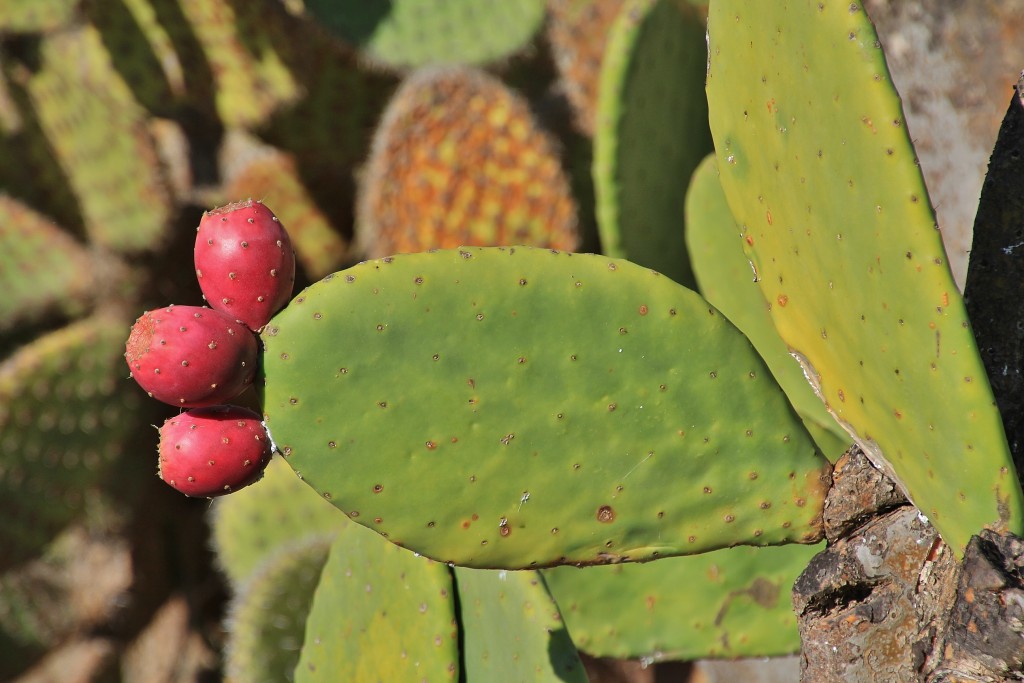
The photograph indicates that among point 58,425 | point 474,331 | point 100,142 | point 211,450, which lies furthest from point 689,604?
point 100,142

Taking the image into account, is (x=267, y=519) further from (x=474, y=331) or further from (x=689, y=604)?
(x=474, y=331)

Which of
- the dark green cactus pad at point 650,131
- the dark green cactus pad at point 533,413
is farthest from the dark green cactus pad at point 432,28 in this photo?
the dark green cactus pad at point 533,413

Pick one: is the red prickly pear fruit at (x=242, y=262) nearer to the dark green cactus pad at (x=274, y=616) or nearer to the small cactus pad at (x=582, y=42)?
the dark green cactus pad at (x=274, y=616)

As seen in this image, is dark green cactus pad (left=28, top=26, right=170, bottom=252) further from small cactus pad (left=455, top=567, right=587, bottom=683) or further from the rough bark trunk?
the rough bark trunk

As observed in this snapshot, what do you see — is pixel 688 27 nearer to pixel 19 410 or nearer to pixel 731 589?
pixel 731 589

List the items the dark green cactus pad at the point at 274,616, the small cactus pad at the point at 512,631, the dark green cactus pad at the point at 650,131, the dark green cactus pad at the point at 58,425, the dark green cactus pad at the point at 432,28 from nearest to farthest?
the small cactus pad at the point at 512,631 < the dark green cactus pad at the point at 650,131 < the dark green cactus pad at the point at 274,616 < the dark green cactus pad at the point at 58,425 < the dark green cactus pad at the point at 432,28

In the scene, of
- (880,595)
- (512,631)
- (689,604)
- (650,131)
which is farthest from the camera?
(650,131)

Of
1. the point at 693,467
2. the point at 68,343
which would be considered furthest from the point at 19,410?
the point at 693,467

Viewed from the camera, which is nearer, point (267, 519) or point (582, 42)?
point (267, 519)
